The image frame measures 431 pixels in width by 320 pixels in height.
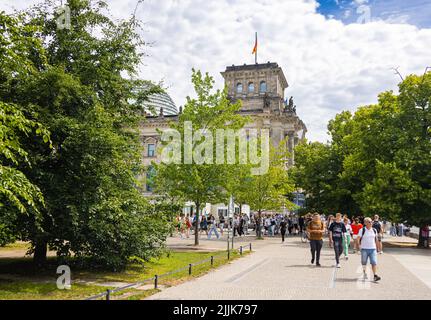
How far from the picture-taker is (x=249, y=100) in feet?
269

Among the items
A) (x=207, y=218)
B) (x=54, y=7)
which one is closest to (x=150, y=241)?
(x=54, y=7)

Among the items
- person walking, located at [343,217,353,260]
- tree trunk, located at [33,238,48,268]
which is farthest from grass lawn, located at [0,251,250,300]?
person walking, located at [343,217,353,260]

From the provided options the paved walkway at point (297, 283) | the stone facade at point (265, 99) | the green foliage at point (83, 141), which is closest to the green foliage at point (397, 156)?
the paved walkway at point (297, 283)

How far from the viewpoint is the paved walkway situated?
11.1m

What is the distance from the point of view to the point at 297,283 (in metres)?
13.0

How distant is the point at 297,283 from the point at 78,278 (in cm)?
692

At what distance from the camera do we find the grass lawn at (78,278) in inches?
436

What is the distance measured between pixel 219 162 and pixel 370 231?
509 inches

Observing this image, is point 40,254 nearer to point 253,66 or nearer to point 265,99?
point 265,99

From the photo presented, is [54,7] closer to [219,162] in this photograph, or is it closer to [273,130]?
[219,162]

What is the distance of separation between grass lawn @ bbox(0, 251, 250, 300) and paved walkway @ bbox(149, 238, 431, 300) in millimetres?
745

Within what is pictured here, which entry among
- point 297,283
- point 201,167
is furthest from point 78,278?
point 201,167

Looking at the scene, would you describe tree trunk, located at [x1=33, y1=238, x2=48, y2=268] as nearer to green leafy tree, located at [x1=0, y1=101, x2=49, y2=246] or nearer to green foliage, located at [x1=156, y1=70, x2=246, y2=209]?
green leafy tree, located at [x1=0, y1=101, x2=49, y2=246]

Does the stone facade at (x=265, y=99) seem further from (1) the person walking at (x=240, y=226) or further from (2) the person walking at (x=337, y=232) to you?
(2) the person walking at (x=337, y=232)
